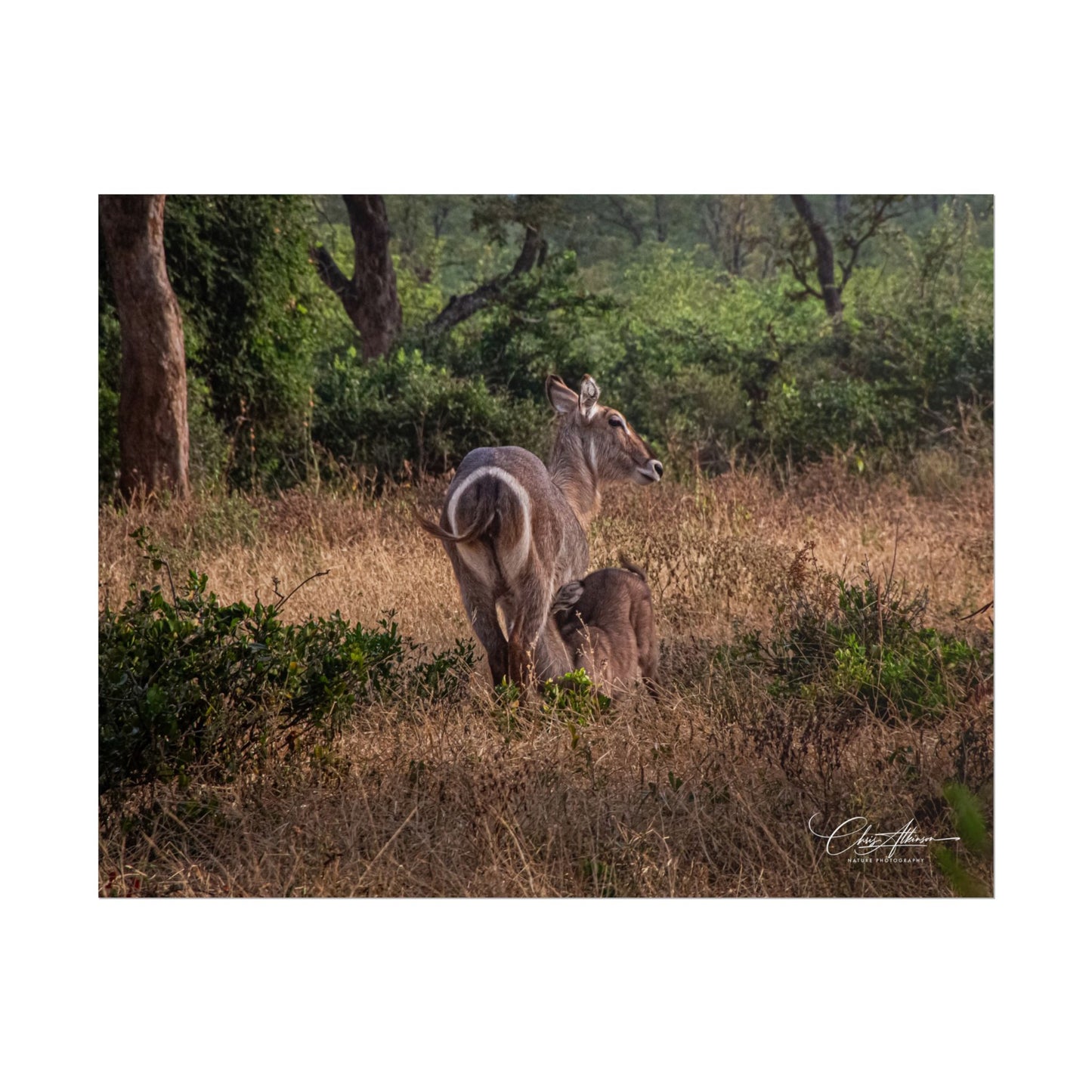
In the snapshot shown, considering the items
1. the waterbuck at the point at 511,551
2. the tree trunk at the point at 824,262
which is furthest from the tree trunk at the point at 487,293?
the waterbuck at the point at 511,551

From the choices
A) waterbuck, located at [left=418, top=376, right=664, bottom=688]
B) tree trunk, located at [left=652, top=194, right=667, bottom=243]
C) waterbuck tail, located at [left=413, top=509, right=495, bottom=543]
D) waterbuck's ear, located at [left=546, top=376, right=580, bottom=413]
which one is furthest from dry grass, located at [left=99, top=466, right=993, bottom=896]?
tree trunk, located at [left=652, top=194, right=667, bottom=243]

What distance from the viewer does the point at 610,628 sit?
19.8ft

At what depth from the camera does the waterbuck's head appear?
21.6 ft

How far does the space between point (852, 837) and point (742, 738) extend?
2.07ft

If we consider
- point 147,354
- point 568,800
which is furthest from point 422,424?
point 568,800

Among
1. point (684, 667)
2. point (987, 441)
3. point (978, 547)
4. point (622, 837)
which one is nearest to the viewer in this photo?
point (622, 837)

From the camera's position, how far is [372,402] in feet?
29.8

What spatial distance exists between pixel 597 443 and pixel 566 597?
1.01m

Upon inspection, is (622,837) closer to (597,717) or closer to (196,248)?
(597,717)

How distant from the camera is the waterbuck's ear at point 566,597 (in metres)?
5.97

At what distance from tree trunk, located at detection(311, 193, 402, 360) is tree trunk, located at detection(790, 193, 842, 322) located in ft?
12.3

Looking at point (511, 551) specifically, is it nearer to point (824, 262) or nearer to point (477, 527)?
point (477, 527)

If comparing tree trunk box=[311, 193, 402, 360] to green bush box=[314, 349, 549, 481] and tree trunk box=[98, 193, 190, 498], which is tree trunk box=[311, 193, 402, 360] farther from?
tree trunk box=[98, 193, 190, 498]

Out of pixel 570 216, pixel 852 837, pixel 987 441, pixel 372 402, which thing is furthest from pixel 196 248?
pixel 852 837
